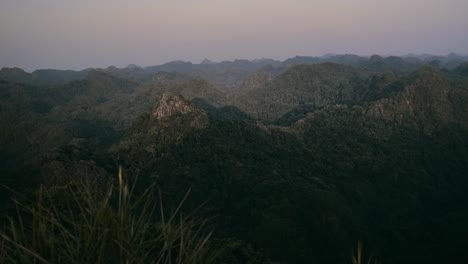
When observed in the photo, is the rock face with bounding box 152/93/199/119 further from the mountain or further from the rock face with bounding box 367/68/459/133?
the mountain

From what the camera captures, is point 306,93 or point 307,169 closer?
point 307,169

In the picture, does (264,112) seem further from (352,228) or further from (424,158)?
(352,228)

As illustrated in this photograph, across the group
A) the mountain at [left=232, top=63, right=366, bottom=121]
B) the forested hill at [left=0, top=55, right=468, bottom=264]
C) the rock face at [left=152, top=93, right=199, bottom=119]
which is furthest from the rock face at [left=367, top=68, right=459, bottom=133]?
the rock face at [left=152, top=93, right=199, bottom=119]

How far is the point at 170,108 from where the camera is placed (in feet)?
263

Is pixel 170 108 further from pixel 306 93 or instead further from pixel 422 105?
pixel 306 93

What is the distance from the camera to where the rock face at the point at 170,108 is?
261 ft

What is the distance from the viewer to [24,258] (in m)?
4.81

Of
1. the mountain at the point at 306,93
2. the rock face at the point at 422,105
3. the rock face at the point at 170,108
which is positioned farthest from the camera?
the mountain at the point at 306,93

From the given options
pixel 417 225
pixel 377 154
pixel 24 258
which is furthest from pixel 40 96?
pixel 24 258

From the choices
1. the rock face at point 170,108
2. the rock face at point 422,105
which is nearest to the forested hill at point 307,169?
the rock face at point 170,108

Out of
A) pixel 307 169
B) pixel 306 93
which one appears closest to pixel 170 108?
pixel 307 169

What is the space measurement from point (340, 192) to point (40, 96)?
550ft

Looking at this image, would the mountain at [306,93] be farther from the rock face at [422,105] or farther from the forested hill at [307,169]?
the rock face at [422,105]

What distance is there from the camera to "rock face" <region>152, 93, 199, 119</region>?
7956 cm
